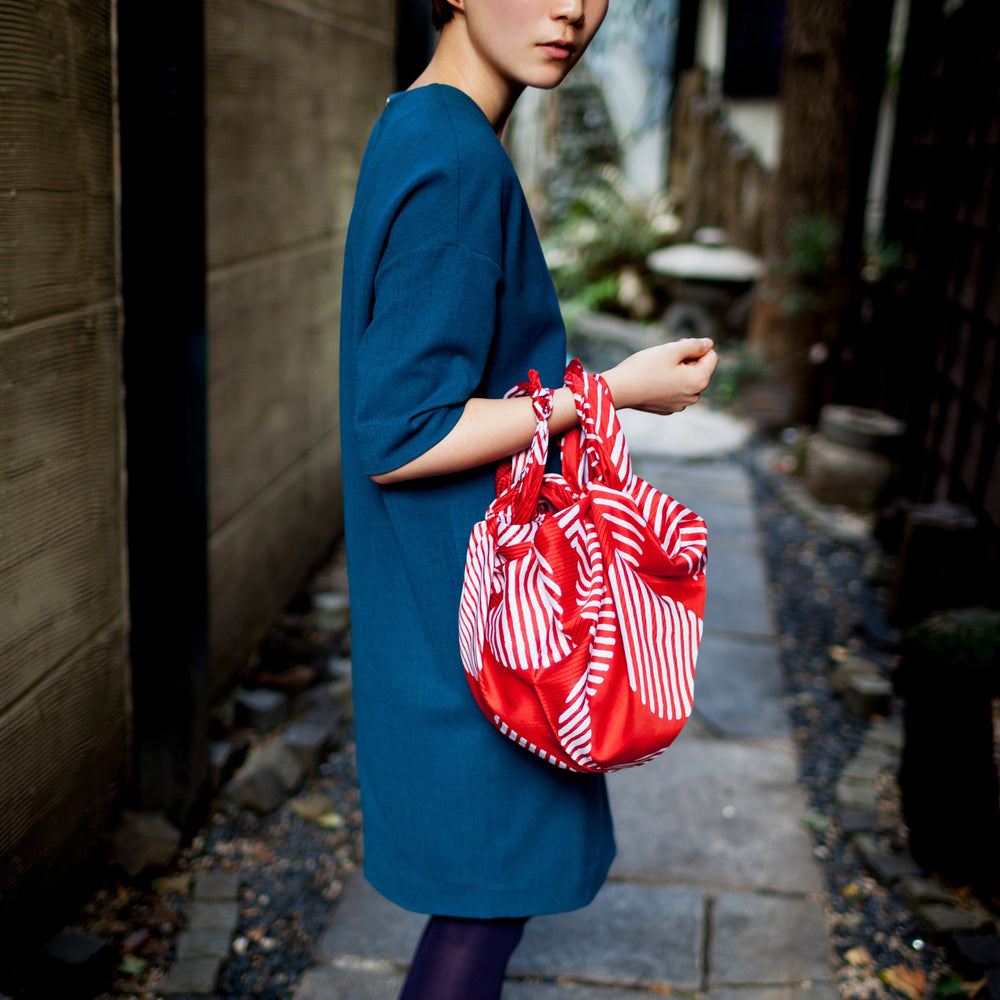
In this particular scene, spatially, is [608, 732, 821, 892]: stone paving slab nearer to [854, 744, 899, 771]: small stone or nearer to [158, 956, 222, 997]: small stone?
[854, 744, 899, 771]: small stone

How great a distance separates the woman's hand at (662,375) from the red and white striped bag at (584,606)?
6 centimetres

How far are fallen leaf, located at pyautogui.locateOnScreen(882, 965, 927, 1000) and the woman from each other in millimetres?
1132

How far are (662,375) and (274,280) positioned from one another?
244 cm

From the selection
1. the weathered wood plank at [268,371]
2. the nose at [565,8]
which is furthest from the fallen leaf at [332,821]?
the nose at [565,8]

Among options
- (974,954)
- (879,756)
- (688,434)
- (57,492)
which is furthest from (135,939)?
(688,434)

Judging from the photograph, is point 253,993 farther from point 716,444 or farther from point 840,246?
point 840,246

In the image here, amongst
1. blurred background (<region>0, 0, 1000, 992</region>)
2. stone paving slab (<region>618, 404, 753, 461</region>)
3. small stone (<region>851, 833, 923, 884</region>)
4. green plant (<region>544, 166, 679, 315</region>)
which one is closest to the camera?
blurred background (<region>0, 0, 1000, 992</region>)

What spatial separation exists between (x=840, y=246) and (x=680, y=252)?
10.4ft

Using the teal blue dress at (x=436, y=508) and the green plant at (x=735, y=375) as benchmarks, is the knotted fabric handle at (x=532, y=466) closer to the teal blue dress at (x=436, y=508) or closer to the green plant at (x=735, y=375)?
the teal blue dress at (x=436, y=508)

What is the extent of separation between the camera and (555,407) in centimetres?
128

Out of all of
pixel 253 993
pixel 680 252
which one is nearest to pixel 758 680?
pixel 253 993

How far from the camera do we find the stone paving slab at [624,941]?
2.27 meters

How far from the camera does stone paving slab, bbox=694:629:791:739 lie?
3.41m

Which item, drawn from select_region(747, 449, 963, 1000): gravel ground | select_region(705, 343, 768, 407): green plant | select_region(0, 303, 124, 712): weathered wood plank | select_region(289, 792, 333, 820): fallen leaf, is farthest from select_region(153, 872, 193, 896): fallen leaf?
select_region(705, 343, 768, 407): green plant
